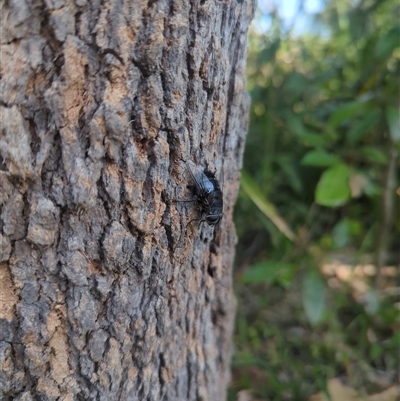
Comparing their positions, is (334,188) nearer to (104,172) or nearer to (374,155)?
(374,155)

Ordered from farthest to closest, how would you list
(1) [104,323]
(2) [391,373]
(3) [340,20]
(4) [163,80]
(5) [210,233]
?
(3) [340,20] < (2) [391,373] < (5) [210,233] < (1) [104,323] < (4) [163,80]

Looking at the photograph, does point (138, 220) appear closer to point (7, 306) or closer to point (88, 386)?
point (7, 306)

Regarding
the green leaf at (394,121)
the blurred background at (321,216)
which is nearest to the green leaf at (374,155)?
the blurred background at (321,216)

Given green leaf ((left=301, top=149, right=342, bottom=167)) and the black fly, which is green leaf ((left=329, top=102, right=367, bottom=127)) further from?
the black fly

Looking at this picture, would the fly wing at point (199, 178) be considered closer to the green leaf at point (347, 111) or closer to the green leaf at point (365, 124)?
the green leaf at point (347, 111)

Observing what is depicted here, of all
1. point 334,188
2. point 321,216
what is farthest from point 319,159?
point 321,216

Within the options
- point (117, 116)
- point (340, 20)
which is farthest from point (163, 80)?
point (340, 20)

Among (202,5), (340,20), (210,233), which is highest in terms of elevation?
(340,20)

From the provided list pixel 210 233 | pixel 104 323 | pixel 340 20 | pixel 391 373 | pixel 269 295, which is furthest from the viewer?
pixel 340 20
